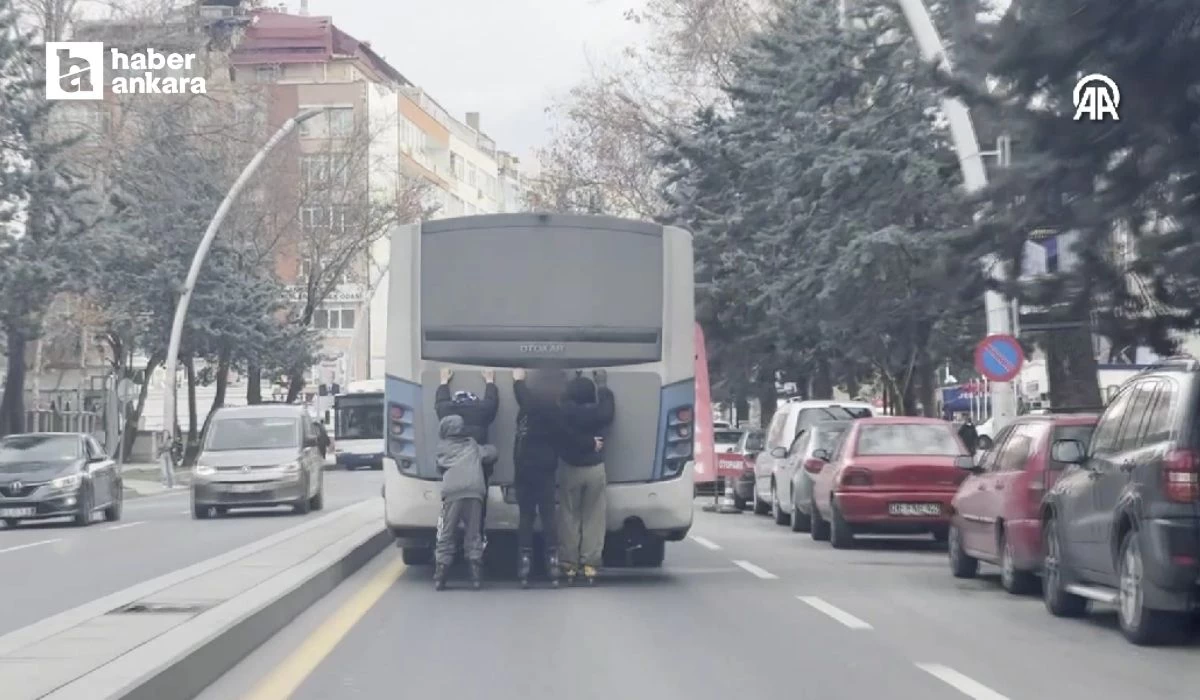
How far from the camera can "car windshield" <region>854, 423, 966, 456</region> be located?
24.1 meters

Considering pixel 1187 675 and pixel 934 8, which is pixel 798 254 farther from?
pixel 1187 675

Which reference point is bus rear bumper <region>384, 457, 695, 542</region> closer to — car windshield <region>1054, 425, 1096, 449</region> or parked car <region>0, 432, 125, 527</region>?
car windshield <region>1054, 425, 1096, 449</region>

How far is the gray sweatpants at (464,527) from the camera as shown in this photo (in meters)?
17.3

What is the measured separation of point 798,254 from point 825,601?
19.8 meters

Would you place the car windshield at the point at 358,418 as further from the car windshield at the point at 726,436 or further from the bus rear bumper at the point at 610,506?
the bus rear bumper at the point at 610,506

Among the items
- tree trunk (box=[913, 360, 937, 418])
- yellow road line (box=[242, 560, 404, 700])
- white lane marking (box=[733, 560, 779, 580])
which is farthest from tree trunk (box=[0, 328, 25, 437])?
yellow road line (box=[242, 560, 404, 700])

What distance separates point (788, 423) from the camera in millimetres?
32375

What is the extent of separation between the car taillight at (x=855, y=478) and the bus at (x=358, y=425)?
48.7m

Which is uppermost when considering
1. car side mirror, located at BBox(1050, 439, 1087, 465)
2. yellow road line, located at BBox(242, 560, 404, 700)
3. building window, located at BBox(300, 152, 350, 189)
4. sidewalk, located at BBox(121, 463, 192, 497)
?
building window, located at BBox(300, 152, 350, 189)

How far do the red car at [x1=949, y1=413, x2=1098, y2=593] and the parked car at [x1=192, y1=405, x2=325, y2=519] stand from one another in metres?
17.9

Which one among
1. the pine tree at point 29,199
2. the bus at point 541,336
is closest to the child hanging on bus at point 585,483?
the bus at point 541,336

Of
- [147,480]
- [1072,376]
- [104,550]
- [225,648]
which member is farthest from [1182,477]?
[147,480]

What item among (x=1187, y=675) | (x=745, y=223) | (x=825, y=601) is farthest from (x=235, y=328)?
(x=1187, y=675)

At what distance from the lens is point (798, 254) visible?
3584cm
